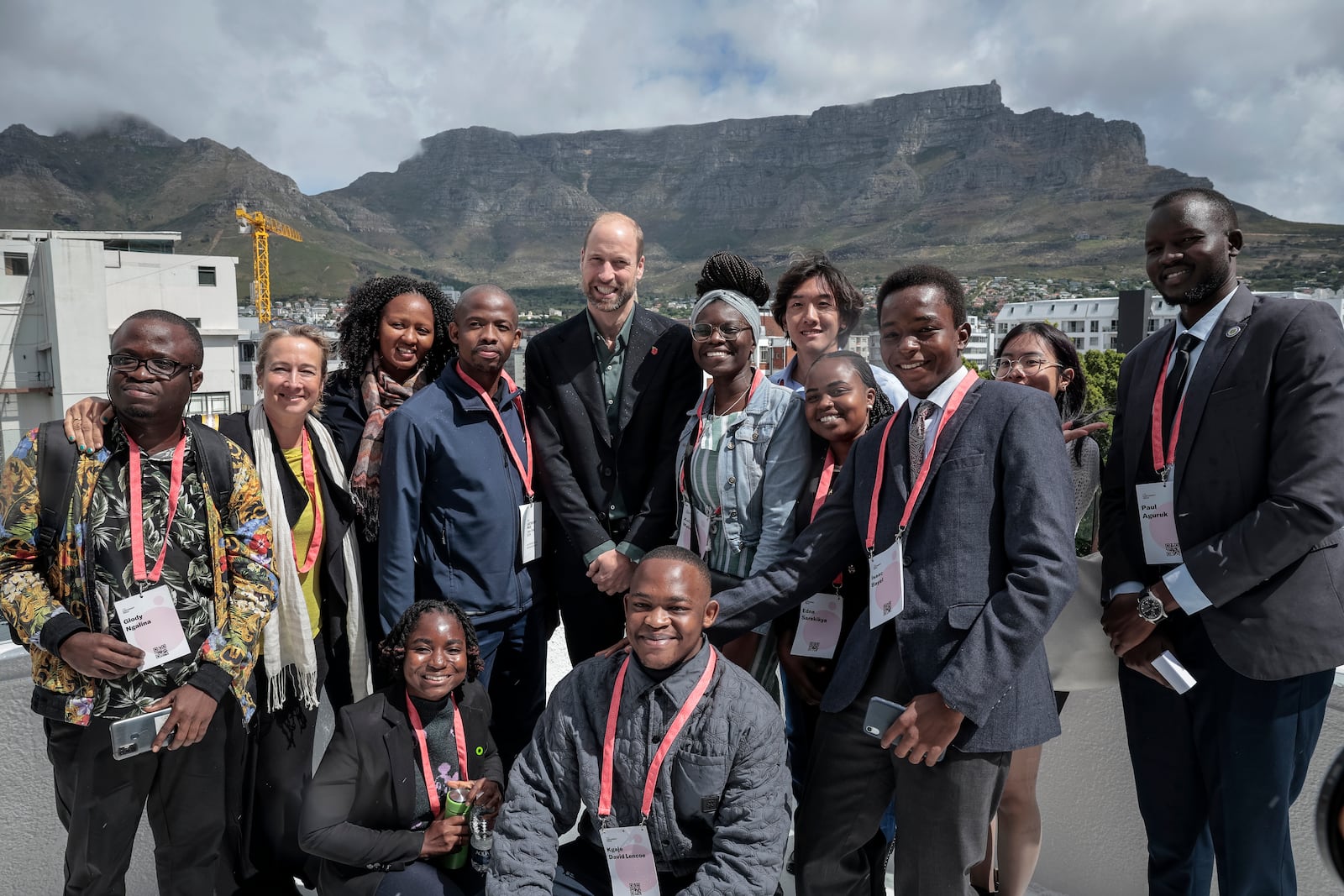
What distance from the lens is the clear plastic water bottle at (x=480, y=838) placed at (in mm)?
2531

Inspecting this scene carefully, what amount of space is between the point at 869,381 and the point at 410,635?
1.76m

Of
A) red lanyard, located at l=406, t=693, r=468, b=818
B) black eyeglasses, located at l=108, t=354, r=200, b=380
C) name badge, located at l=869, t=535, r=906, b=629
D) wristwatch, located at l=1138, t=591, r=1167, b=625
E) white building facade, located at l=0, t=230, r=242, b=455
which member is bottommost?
red lanyard, located at l=406, t=693, r=468, b=818

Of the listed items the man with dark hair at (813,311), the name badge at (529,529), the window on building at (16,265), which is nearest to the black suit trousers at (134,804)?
the name badge at (529,529)

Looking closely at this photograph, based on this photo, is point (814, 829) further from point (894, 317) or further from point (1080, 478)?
point (1080, 478)

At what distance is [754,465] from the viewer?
2.78 meters

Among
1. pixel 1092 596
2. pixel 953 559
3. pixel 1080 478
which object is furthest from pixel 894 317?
pixel 1080 478

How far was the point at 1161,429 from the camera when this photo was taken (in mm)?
2443

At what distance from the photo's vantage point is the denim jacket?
9.00ft

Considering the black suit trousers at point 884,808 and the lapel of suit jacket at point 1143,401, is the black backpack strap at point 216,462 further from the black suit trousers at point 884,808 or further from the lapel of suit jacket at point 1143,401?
the lapel of suit jacket at point 1143,401

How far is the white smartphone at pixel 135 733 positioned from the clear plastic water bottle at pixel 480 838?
0.92m

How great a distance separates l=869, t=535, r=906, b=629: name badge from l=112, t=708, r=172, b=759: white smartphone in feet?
6.57

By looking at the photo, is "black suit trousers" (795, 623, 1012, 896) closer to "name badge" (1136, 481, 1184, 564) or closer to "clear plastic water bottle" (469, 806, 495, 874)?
"name badge" (1136, 481, 1184, 564)

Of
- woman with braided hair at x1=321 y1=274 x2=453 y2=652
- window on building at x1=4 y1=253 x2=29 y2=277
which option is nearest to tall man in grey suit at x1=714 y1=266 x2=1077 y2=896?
woman with braided hair at x1=321 y1=274 x2=453 y2=652

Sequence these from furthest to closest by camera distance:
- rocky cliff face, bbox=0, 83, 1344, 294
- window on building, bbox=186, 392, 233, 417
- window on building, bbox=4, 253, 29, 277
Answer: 1. rocky cliff face, bbox=0, 83, 1344, 294
2. window on building, bbox=186, 392, 233, 417
3. window on building, bbox=4, 253, 29, 277
